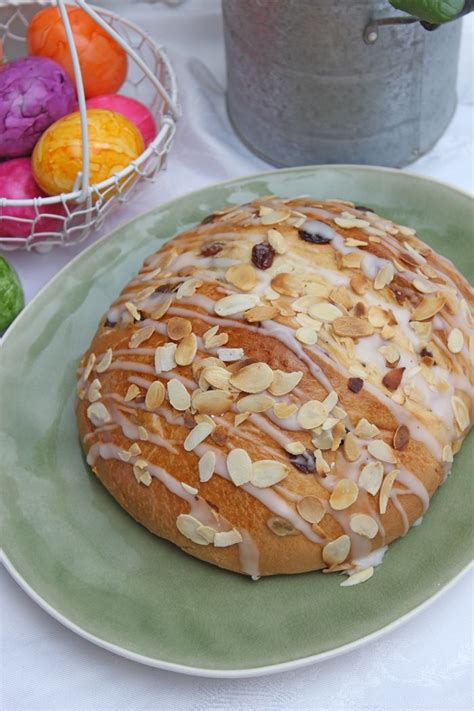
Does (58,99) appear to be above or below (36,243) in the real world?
above

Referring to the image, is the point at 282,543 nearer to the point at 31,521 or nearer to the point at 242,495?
the point at 242,495

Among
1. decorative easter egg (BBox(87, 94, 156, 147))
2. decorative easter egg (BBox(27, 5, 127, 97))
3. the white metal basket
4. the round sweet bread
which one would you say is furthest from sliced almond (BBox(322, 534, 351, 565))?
decorative easter egg (BBox(27, 5, 127, 97))

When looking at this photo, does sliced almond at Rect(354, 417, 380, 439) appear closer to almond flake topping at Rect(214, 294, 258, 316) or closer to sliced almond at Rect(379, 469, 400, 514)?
sliced almond at Rect(379, 469, 400, 514)

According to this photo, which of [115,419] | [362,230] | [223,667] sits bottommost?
[223,667]

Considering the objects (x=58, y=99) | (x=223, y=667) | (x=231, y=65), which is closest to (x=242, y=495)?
(x=223, y=667)

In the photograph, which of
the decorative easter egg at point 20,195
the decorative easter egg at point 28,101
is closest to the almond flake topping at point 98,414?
the decorative easter egg at point 20,195

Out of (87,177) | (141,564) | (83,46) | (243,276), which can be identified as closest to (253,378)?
(243,276)

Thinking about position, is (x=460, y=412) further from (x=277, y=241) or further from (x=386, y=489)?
(x=277, y=241)
